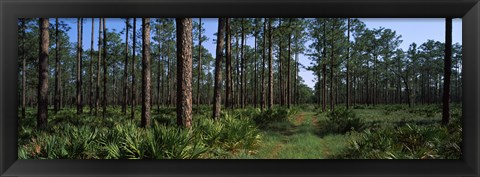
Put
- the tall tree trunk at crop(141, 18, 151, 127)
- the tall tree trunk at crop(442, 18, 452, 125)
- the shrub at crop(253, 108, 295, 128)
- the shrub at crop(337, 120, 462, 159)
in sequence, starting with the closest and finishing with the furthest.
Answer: the shrub at crop(337, 120, 462, 159), the tall tree trunk at crop(442, 18, 452, 125), the tall tree trunk at crop(141, 18, 151, 127), the shrub at crop(253, 108, 295, 128)

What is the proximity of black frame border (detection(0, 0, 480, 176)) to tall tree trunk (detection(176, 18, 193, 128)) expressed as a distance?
3048mm

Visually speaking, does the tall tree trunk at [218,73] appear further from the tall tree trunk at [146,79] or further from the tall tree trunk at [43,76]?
the tall tree trunk at [43,76]

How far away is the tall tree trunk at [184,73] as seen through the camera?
6.47 m

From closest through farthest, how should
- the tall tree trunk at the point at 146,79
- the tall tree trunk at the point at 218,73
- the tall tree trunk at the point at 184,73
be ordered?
the tall tree trunk at the point at 184,73
the tall tree trunk at the point at 146,79
the tall tree trunk at the point at 218,73

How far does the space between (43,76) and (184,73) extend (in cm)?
565

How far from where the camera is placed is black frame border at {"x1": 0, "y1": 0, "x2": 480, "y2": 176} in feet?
11.0

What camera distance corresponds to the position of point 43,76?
9.11 metres

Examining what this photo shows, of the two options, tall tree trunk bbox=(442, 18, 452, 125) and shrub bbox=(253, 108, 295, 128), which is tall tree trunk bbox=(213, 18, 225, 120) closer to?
shrub bbox=(253, 108, 295, 128)

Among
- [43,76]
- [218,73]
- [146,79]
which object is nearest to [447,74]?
[218,73]

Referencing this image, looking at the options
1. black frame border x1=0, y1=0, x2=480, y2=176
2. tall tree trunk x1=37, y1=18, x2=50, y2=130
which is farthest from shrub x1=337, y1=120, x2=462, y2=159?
tall tree trunk x1=37, y1=18, x2=50, y2=130
